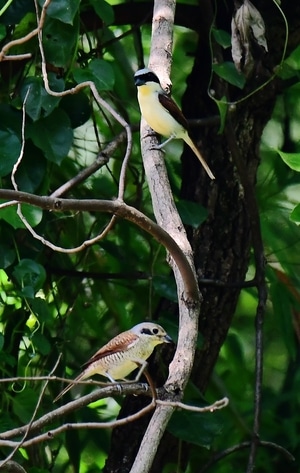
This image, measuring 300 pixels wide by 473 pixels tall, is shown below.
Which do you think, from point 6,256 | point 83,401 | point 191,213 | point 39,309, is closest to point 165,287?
point 191,213

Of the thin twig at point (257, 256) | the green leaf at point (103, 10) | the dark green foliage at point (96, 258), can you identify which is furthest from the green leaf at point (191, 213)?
the green leaf at point (103, 10)

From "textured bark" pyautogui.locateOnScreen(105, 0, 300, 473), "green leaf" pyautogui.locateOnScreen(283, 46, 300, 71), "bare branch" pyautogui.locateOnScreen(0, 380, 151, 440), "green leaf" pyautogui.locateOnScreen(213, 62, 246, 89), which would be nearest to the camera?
"bare branch" pyautogui.locateOnScreen(0, 380, 151, 440)

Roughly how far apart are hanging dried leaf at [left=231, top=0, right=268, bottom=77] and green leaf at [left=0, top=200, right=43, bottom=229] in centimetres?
72

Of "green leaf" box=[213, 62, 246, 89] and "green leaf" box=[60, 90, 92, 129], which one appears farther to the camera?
"green leaf" box=[60, 90, 92, 129]

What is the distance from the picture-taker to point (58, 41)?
2.85 metres

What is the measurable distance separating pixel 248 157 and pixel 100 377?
89 centimetres

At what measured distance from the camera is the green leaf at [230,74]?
9.60 ft

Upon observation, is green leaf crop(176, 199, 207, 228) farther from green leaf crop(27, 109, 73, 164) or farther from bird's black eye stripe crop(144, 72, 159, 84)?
bird's black eye stripe crop(144, 72, 159, 84)

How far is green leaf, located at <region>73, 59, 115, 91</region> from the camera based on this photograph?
281 cm

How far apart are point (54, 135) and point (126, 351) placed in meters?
0.72

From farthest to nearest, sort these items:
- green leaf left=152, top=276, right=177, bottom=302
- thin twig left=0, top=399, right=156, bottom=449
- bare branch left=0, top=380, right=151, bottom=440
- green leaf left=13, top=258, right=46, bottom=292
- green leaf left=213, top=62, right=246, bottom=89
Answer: green leaf left=152, top=276, right=177, bottom=302, green leaf left=213, top=62, right=246, bottom=89, green leaf left=13, top=258, right=46, bottom=292, bare branch left=0, top=380, right=151, bottom=440, thin twig left=0, top=399, right=156, bottom=449

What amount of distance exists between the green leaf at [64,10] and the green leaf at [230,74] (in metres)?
0.48

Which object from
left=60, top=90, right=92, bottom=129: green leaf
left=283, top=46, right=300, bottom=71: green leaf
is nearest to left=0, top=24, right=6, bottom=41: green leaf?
left=60, top=90, right=92, bottom=129: green leaf

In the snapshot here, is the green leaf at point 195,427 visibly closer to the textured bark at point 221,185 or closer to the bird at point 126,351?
the textured bark at point 221,185
